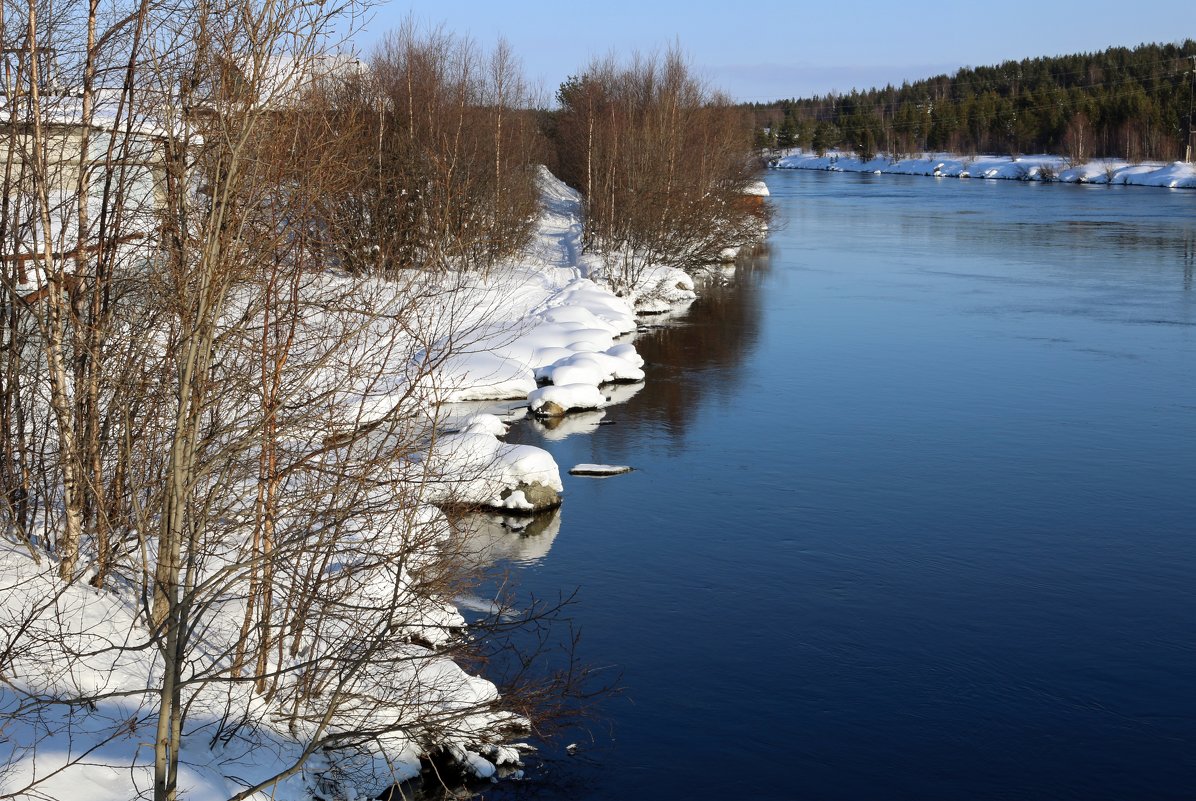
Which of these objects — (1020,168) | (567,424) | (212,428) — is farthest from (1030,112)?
(212,428)

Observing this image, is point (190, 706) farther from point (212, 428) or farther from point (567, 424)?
point (567, 424)

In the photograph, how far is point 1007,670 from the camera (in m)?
9.68

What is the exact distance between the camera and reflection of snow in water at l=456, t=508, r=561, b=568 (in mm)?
12180

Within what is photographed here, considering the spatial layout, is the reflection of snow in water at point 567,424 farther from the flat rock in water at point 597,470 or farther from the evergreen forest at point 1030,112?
the evergreen forest at point 1030,112

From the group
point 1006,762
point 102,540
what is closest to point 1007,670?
point 1006,762

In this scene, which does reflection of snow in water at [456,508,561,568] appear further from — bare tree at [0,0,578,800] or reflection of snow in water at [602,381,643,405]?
reflection of snow in water at [602,381,643,405]

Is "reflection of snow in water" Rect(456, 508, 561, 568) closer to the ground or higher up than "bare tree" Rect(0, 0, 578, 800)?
closer to the ground

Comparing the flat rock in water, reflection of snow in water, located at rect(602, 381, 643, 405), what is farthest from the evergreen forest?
the flat rock in water

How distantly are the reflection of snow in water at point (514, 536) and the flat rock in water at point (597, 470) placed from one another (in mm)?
1449

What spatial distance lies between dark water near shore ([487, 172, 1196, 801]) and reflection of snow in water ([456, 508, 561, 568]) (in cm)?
17

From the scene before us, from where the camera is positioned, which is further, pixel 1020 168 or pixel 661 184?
pixel 1020 168

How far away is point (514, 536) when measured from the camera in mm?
12859

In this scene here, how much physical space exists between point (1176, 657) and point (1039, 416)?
7.65 metres

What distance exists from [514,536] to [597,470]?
2397 mm
